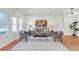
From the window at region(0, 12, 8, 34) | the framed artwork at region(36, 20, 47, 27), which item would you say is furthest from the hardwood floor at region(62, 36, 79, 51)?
the window at region(0, 12, 8, 34)

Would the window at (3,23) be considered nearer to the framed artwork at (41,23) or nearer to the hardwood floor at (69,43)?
the hardwood floor at (69,43)

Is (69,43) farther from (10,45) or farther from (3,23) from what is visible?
(3,23)

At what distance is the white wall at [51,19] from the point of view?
162 inches

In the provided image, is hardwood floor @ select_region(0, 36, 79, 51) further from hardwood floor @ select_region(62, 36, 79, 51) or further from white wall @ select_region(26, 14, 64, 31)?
white wall @ select_region(26, 14, 64, 31)

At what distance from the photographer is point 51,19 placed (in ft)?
13.7

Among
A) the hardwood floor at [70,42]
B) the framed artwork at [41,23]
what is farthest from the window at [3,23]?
the hardwood floor at [70,42]

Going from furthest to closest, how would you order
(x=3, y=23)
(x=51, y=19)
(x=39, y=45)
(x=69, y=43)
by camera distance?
(x=69, y=43), (x=39, y=45), (x=51, y=19), (x=3, y=23)

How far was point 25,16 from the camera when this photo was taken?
164 inches

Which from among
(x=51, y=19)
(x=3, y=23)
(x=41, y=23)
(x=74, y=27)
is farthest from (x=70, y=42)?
(x=3, y=23)

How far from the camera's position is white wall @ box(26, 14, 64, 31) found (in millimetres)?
4125

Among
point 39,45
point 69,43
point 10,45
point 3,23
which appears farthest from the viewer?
point 69,43
